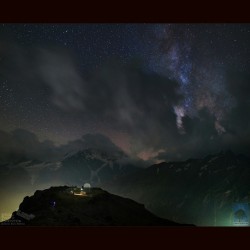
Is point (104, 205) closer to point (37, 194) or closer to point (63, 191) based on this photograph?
point (63, 191)

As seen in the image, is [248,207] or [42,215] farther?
[248,207]

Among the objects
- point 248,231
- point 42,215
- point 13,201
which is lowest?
point 248,231

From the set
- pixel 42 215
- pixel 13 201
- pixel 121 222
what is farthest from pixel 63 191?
pixel 13 201

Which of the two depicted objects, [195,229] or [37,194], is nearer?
[195,229]

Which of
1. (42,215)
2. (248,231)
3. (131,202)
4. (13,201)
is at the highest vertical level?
(13,201)

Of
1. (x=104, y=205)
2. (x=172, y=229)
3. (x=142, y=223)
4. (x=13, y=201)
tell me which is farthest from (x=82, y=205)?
(x=13, y=201)

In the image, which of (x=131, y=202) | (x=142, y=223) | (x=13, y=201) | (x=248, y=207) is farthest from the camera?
(x=13, y=201)

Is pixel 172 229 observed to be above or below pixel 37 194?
below

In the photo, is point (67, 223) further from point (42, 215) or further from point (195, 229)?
point (195, 229)

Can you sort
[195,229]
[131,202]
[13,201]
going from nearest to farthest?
[195,229] → [131,202] → [13,201]
